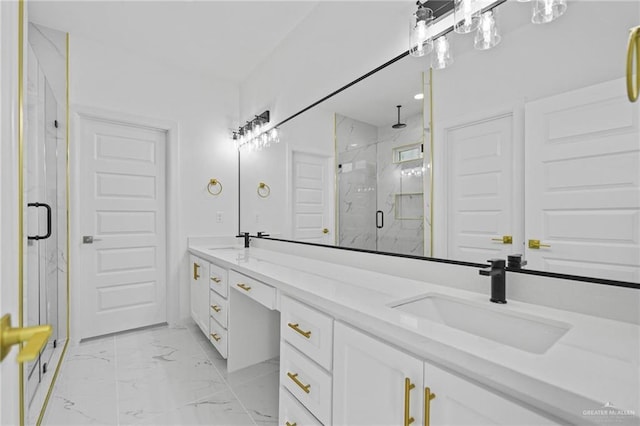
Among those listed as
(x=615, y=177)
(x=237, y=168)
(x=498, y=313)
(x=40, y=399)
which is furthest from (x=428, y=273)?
(x=237, y=168)

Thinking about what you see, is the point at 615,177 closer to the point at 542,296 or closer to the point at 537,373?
the point at 542,296

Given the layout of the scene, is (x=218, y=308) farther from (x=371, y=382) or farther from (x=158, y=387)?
(x=371, y=382)

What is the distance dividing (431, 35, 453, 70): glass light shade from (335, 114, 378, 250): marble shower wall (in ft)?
1.37

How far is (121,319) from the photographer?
2861mm

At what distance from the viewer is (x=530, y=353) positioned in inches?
27.4

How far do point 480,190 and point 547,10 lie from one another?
611mm

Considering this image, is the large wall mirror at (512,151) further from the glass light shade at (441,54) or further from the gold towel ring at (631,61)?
the gold towel ring at (631,61)

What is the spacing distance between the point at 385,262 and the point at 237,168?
2341mm

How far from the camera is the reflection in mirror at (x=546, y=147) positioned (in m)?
0.86

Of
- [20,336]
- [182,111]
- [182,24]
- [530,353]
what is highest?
[182,24]

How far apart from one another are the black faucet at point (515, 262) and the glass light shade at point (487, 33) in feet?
2.55

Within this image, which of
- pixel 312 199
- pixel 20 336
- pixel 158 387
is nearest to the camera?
pixel 20 336

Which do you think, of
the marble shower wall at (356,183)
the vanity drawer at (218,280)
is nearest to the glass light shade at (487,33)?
the marble shower wall at (356,183)

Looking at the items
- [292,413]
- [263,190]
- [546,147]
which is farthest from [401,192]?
[263,190]
